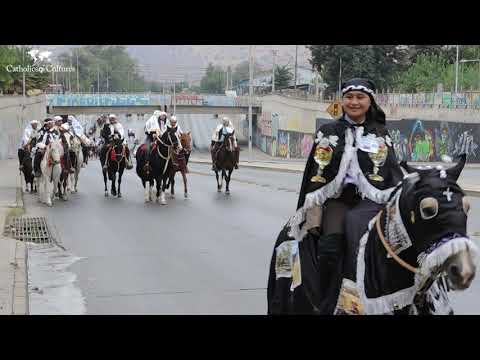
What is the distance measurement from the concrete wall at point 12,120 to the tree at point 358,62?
22.5 m

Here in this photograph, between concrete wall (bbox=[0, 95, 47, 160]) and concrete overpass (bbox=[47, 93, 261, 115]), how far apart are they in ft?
93.2

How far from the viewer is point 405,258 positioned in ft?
16.3

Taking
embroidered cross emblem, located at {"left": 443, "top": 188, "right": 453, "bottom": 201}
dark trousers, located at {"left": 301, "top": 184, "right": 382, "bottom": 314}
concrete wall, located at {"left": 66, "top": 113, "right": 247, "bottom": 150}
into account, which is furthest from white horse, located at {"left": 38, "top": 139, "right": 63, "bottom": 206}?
concrete wall, located at {"left": 66, "top": 113, "right": 247, "bottom": 150}

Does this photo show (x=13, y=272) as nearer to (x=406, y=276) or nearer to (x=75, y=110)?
(x=406, y=276)

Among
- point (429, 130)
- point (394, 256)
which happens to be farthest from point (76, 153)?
point (429, 130)

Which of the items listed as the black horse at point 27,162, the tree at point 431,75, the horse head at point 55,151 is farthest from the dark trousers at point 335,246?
the tree at point 431,75

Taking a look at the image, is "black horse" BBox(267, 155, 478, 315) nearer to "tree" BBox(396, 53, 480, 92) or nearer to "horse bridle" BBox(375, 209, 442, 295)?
"horse bridle" BBox(375, 209, 442, 295)

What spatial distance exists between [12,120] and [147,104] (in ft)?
137

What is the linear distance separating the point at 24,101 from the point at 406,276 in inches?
2246

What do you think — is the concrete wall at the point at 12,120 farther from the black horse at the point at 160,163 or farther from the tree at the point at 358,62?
the black horse at the point at 160,163

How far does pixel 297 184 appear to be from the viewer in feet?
94.1

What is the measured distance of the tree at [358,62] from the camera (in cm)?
6694

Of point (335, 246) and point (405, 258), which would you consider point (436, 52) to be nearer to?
point (335, 246)
